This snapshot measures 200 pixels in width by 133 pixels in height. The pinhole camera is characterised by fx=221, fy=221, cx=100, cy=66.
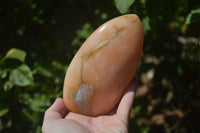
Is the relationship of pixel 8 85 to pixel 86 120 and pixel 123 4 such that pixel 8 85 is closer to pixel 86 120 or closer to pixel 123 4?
pixel 86 120

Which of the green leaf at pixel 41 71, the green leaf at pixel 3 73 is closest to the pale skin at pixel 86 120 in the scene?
the green leaf at pixel 41 71

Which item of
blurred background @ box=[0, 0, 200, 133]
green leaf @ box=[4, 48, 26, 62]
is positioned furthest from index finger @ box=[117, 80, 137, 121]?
green leaf @ box=[4, 48, 26, 62]

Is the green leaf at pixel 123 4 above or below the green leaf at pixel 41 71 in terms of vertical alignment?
above

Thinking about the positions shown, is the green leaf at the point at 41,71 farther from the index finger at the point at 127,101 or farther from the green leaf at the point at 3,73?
the index finger at the point at 127,101

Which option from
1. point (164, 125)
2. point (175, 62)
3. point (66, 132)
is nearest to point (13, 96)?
point (66, 132)

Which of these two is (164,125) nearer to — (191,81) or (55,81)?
(191,81)

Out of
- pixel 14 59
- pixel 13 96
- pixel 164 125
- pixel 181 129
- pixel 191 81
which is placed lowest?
pixel 164 125

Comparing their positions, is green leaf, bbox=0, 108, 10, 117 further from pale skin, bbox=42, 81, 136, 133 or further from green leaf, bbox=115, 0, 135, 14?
green leaf, bbox=115, 0, 135, 14
